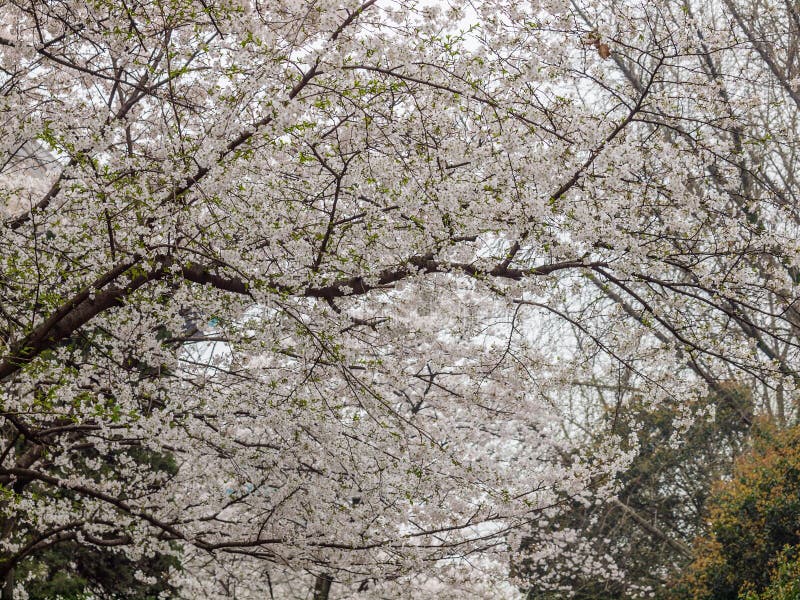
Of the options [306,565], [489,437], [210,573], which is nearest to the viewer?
[306,565]

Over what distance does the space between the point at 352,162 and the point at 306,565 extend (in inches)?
128

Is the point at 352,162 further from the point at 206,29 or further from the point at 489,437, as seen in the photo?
the point at 489,437

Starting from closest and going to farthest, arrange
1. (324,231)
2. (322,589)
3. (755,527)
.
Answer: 1. (324,231)
2. (322,589)
3. (755,527)

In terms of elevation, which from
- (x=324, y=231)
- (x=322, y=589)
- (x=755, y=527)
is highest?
(x=324, y=231)

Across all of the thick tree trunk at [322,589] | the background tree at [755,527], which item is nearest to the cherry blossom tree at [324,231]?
the thick tree trunk at [322,589]

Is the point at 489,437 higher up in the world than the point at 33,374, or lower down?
higher up

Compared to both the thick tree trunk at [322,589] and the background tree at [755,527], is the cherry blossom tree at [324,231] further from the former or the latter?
the background tree at [755,527]

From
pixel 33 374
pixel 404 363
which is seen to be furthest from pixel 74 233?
pixel 404 363

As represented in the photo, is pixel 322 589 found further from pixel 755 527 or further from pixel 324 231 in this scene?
pixel 324 231

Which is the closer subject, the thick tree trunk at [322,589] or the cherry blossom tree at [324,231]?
the cherry blossom tree at [324,231]

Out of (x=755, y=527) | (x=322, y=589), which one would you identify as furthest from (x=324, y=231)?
(x=755, y=527)

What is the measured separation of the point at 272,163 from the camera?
17.9ft

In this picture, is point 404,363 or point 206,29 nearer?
point 206,29

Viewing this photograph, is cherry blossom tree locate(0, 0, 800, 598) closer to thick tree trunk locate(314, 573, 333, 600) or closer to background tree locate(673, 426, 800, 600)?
thick tree trunk locate(314, 573, 333, 600)
